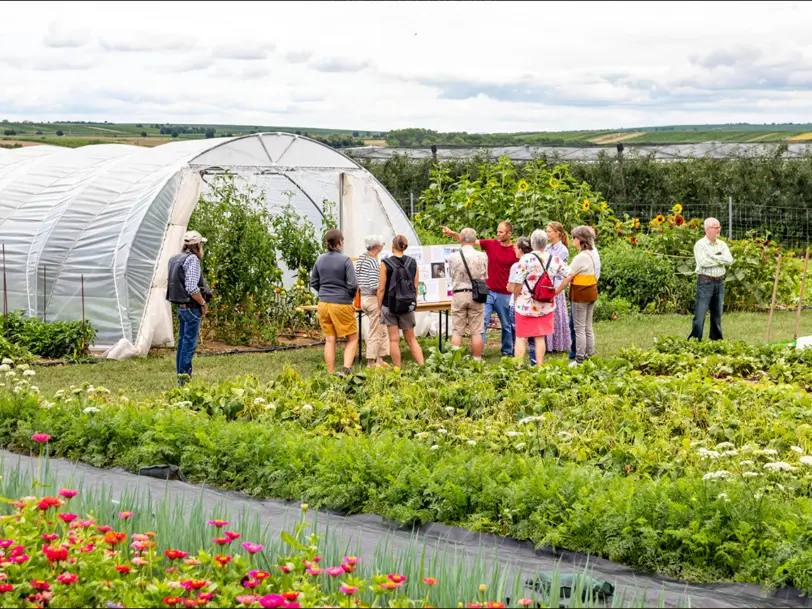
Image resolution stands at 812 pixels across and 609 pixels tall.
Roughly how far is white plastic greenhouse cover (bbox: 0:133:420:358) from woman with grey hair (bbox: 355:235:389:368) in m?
2.95

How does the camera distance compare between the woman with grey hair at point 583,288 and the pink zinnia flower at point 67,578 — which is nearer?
the pink zinnia flower at point 67,578

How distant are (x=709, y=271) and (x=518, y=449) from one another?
657 centimetres

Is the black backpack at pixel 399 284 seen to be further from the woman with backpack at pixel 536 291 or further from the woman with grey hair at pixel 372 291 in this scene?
the woman with backpack at pixel 536 291

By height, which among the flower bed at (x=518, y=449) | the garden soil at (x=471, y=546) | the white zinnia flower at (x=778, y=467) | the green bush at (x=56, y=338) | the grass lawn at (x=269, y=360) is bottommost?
the grass lawn at (x=269, y=360)

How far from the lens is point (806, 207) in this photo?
25453 mm

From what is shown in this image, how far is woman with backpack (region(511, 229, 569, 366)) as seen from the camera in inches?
420

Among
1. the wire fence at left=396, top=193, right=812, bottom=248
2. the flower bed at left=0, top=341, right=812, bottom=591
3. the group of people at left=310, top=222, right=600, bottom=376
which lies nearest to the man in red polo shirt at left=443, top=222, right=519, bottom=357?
the group of people at left=310, top=222, right=600, bottom=376

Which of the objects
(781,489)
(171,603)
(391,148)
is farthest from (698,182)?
(171,603)

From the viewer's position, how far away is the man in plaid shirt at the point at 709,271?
12.5 m

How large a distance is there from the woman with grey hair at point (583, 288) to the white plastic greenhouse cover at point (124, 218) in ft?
14.6

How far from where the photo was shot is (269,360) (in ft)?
41.2

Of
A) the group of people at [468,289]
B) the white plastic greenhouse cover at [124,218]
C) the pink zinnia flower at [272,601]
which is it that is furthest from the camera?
the white plastic greenhouse cover at [124,218]

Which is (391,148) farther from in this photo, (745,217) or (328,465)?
(328,465)

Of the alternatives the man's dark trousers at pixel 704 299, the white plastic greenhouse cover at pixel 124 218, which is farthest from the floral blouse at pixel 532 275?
the white plastic greenhouse cover at pixel 124 218
